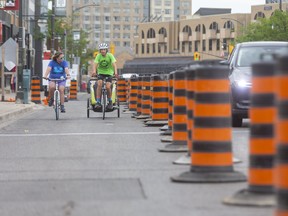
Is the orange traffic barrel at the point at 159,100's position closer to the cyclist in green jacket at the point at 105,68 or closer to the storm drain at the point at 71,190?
the cyclist in green jacket at the point at 105,68

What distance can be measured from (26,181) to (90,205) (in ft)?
6.89

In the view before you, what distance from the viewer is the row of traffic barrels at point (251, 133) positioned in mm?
5562

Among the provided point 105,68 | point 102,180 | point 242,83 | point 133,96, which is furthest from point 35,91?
point 102,180

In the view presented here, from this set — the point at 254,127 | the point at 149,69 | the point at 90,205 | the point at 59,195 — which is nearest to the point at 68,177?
the point at 59,195

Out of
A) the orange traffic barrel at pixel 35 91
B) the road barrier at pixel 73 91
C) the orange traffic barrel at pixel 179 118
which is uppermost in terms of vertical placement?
the orange traffic barrel at pixel 179 118

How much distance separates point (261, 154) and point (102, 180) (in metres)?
2.53

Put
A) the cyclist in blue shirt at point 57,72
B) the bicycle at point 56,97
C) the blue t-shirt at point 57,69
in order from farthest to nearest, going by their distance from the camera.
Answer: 1. the blue t-shirt at point 57,69
2. the cyclist in blue shirt at point 57,72
3. the bicycle at point 56,97

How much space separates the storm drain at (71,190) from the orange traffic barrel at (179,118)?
332 centimetres

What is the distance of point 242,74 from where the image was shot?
1773 cm

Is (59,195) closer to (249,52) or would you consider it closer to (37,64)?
(249,52)

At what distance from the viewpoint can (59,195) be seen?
8359 millimetres

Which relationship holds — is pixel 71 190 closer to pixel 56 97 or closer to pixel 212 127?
pixel 212 127

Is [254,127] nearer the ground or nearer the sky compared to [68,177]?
nearer the sky

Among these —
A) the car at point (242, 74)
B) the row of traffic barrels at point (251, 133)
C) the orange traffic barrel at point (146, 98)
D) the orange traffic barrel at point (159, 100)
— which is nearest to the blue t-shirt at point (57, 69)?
the orange traffic barrel at point (146, 98)
